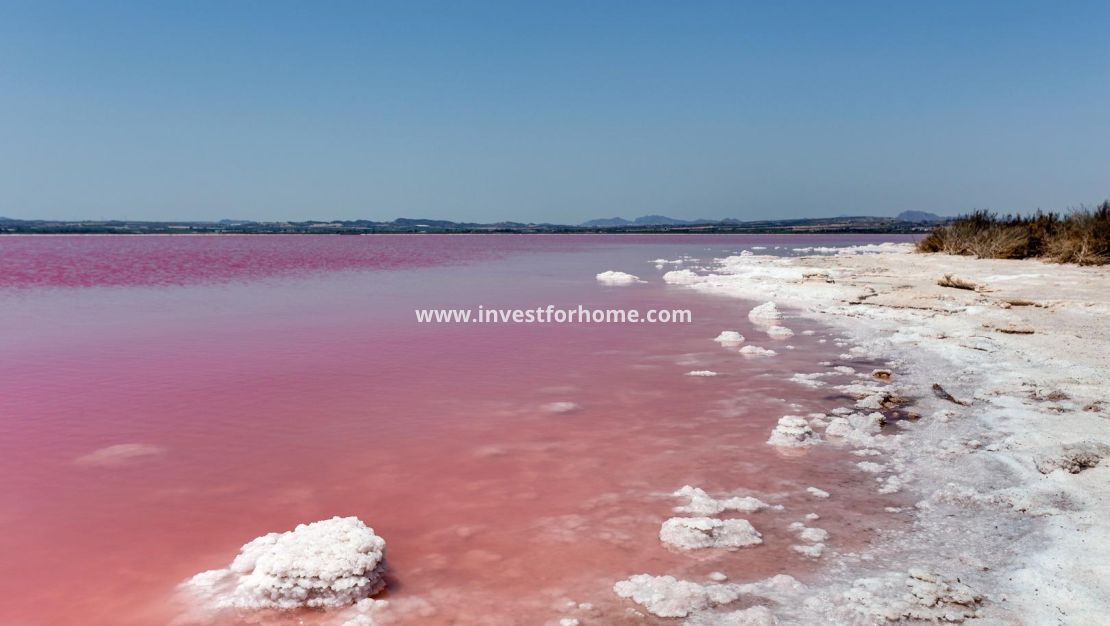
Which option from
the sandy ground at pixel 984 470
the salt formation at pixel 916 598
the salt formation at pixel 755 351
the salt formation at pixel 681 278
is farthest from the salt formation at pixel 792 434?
the salt formation at pixel 681 278

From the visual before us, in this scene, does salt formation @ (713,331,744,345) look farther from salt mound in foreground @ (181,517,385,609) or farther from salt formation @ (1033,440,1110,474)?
salt mound in foreground @ (181,517,385,609)

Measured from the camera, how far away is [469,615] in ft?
9.22

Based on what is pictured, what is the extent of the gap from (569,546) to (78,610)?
2173 millimetres

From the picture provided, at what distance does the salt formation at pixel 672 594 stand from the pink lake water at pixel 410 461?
0.33 feet

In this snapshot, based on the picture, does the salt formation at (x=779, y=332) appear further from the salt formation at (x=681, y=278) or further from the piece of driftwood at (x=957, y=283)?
the salt formation at (x=681, y=278)

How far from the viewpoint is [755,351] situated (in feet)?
27.3

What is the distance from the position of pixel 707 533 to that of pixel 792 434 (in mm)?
1800

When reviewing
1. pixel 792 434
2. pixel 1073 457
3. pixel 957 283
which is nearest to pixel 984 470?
pixel 1073 457

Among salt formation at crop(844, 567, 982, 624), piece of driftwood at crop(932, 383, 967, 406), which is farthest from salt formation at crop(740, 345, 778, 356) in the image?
salt formation at crop(844, 567, 982, 624)

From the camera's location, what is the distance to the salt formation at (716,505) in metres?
3.79

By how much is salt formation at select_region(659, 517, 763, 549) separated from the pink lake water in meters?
0.08

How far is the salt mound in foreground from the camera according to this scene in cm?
289

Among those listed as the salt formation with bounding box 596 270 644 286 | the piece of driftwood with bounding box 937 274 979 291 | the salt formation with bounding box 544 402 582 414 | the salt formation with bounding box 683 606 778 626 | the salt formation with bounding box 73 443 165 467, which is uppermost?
the piece of driftwood with bounding box 937 274 979 291

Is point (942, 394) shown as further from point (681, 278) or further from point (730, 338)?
point (681, 278)
